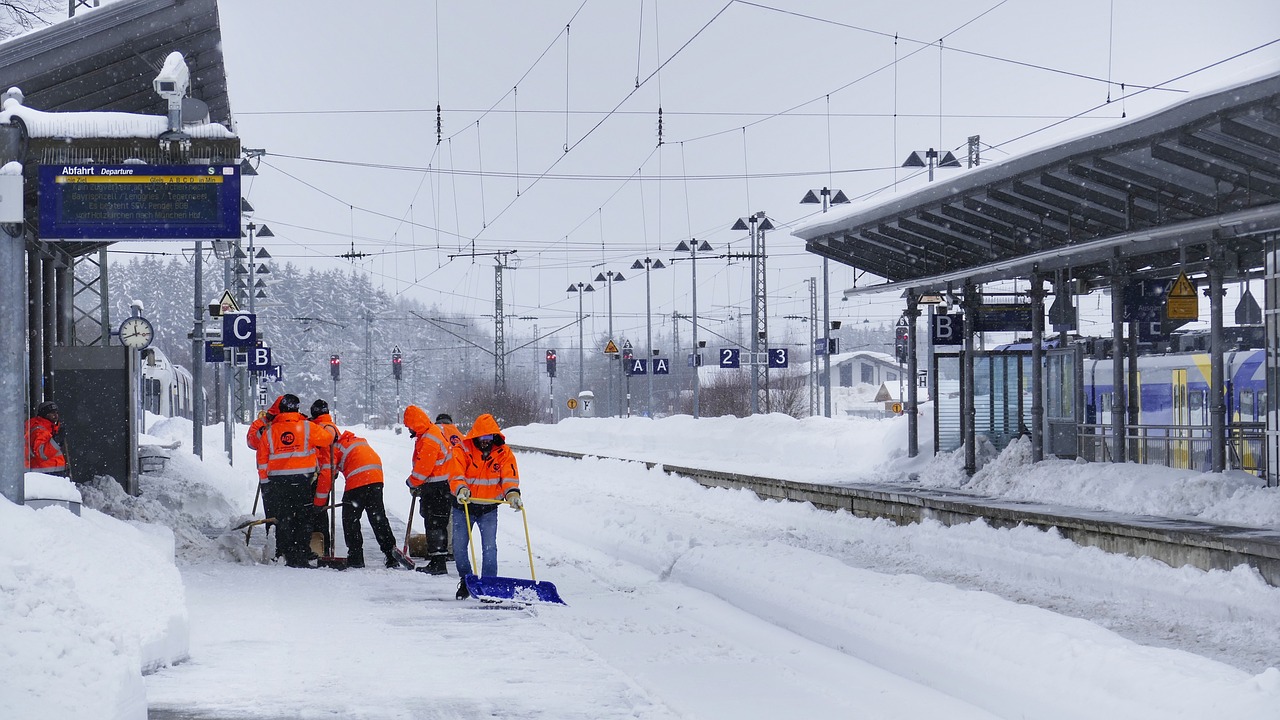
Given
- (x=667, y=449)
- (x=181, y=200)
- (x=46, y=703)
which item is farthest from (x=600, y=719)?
(x=667, y=449)

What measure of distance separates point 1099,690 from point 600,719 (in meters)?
2.99

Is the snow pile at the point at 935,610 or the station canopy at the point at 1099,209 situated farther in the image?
the station canopy at the point at 1099,209

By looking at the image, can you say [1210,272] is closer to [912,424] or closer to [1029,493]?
[1029,493]

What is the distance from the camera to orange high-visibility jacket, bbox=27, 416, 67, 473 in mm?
16219

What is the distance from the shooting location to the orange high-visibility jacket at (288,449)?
14.4 metres

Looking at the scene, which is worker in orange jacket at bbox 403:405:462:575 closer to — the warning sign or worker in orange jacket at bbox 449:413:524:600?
worker in orange jacket at bbox 449:413:524:600

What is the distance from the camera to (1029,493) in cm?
2052

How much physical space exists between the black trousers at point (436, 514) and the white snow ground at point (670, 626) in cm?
65

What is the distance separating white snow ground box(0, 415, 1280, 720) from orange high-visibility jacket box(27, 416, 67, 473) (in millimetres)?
654

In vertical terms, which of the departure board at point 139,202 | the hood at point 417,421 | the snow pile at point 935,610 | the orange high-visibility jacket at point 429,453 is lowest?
the snow pile at point 935,610

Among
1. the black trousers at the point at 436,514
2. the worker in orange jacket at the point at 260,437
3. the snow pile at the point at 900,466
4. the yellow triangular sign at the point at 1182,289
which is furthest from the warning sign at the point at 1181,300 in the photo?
the worker in orange jacket at the point at 260,437

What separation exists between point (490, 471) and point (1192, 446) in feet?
38.1

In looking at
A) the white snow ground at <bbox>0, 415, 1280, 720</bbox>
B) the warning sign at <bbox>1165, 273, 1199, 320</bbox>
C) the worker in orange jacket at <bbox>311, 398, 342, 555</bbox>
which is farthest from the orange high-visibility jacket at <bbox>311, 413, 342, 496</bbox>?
the warning sign at <bbox>1165, 273, 1199, 320</bbox>

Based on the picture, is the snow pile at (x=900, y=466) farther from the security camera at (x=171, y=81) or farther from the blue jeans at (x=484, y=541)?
the security camera at (x=171, y=81)
